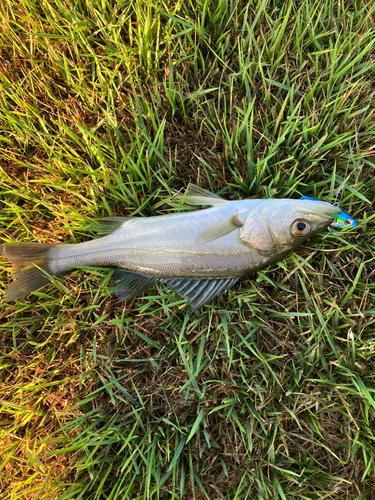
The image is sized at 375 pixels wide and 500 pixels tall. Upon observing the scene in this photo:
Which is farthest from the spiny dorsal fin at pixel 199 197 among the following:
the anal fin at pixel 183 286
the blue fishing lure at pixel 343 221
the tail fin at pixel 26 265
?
the tail fin at pixel 26 265

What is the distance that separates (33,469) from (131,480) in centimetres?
87

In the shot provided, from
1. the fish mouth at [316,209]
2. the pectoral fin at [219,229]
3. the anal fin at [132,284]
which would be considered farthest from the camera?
the anal fin at [132,284]

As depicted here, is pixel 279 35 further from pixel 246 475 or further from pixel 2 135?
pixel 246 475

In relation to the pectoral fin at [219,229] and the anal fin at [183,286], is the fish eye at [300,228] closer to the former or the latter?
the pectoral fin at [219,229]

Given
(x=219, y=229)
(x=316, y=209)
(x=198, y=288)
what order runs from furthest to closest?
(x=198, y=288), (x=219, y=229), (x=316, y=209)

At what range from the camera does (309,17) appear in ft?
8.16

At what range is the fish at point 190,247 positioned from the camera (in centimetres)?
222

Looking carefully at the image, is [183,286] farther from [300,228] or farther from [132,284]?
[300,228]

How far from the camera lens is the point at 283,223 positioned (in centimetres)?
219

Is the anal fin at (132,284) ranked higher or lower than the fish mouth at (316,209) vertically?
lower

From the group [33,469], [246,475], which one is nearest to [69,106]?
[33,469]

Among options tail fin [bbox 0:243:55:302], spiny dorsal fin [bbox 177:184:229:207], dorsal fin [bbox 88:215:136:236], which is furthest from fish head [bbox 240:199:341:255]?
tail fin [bbox 0:243:55:302]

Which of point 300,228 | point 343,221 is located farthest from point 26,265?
point 343,221

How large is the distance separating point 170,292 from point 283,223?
1055 millimetres
